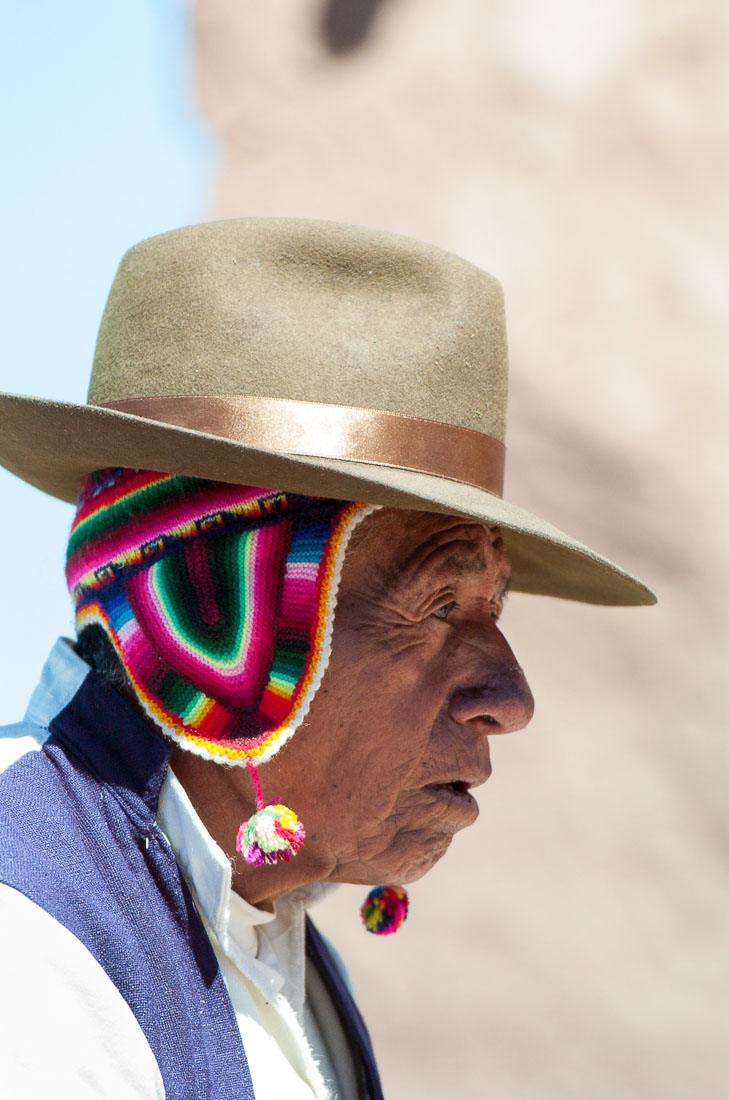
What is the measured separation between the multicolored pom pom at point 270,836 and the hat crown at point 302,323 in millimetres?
723

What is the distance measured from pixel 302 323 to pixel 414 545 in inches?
18.5

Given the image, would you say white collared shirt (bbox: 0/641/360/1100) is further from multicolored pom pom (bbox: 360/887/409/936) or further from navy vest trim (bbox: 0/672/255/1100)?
multicolored pom pom (bbox: 360/887/409/936)

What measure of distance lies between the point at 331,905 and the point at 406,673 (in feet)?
11.0

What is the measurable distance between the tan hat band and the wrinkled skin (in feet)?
0.50

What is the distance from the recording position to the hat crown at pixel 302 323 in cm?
209

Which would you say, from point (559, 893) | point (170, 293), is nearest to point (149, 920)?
point (170, 293)

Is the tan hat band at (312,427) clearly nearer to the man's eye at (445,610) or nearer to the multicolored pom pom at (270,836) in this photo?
the man's eye at (445,610)

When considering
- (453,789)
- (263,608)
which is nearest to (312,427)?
(263,608)

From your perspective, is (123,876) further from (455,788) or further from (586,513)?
(586,513)

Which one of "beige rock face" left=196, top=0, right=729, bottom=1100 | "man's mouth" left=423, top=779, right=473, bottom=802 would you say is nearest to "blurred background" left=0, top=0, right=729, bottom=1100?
"beige rock face" left=196, top=0, right=729, bottom=1100

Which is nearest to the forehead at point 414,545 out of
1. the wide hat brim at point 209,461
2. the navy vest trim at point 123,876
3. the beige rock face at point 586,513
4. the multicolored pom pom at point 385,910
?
the wide hat brim at point 209,461

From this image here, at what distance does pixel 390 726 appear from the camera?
218cm

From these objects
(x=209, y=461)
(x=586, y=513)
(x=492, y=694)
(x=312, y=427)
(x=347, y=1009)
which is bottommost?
(x=347, y=1009)

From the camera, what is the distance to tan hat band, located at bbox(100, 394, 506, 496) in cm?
203
